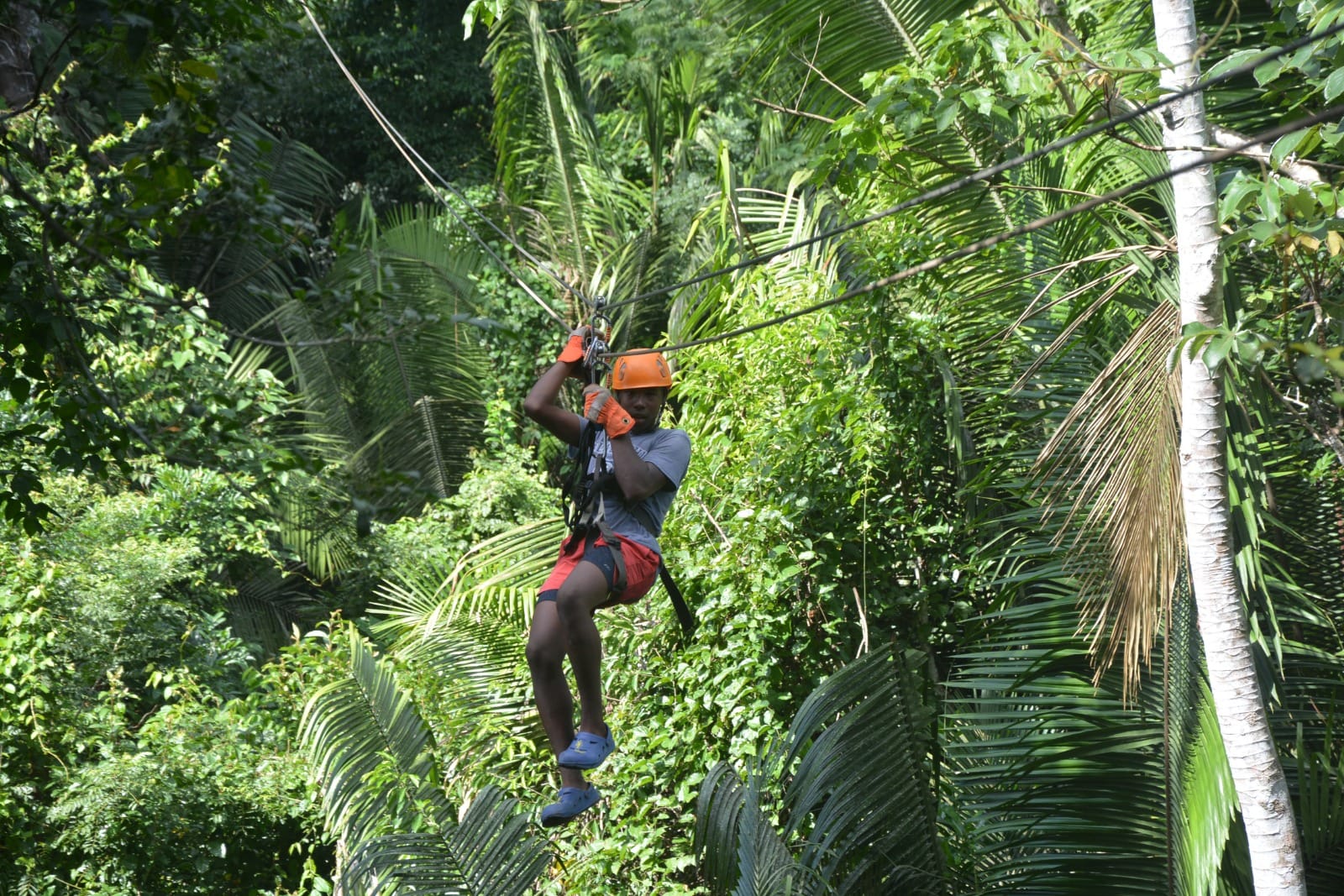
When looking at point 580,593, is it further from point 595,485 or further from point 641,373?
point 641,373

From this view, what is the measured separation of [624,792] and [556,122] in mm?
7156

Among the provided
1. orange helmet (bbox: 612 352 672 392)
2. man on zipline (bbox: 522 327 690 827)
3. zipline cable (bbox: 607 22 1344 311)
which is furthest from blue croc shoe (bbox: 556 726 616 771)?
zipline cable (bbox: 607 22 1344 311)

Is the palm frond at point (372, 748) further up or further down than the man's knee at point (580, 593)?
further down

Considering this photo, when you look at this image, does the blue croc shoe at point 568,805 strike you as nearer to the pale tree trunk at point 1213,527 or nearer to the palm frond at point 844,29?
the pale tree trunk at point 1213,527

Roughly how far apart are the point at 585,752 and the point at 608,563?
0.55 meters

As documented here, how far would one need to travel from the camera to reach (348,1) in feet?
50.7

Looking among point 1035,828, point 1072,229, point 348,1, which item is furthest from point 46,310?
point 348,1

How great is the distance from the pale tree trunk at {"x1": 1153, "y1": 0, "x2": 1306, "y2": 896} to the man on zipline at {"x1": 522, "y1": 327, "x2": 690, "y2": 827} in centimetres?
146

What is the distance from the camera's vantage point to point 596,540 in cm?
420

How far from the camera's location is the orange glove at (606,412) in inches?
157

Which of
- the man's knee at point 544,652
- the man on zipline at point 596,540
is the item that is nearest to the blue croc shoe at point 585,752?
the man on zipline at point 596,540

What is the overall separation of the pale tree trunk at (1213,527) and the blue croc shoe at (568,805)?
1.78 m

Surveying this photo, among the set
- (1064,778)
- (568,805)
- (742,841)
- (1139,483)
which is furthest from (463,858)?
(1139,483)

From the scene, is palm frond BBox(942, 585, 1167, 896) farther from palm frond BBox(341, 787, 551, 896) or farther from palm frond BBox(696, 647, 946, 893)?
palm frond BBox(341, 787, 551, 896)
